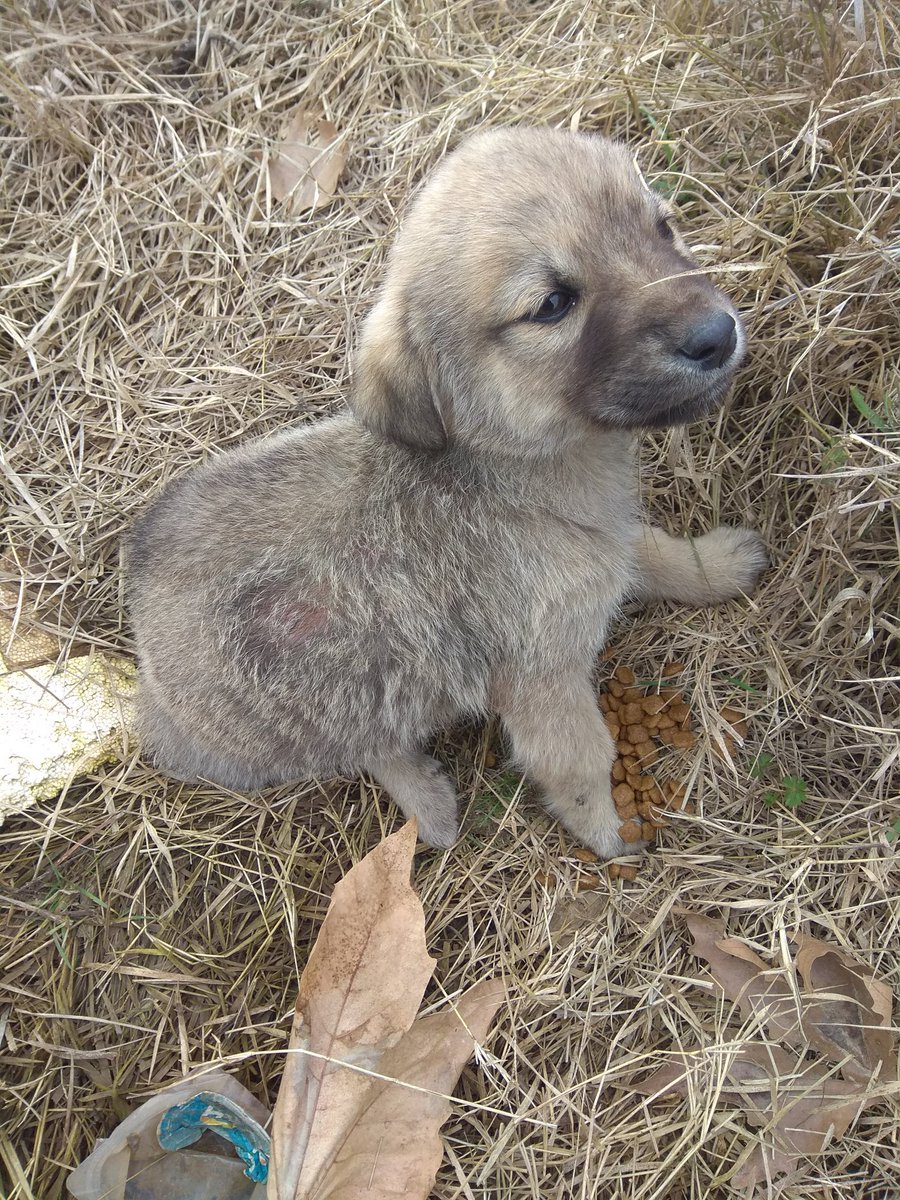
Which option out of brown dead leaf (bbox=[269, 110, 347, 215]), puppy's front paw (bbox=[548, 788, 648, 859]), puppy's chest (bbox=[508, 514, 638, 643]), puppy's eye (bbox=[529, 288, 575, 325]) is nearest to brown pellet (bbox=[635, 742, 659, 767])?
puppy's front paw (bbox=[548, 788, 648, 859])

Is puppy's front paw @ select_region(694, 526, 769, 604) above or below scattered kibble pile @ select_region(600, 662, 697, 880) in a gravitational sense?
above

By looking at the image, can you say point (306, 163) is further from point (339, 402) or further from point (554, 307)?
point (554, 307)

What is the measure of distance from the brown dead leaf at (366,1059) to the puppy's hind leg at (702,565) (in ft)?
3.98

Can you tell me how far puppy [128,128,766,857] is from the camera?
2.16m

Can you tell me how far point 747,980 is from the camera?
2.46 metres

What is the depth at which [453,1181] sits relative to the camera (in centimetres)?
242

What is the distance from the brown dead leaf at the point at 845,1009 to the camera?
226 centimetres

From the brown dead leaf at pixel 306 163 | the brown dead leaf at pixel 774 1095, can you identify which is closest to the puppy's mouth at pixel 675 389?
the brown dead leaf at pixel 774 1095

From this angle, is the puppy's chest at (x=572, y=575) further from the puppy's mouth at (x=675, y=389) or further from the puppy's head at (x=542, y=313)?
the puppy's mouth at (x=675, y=389)

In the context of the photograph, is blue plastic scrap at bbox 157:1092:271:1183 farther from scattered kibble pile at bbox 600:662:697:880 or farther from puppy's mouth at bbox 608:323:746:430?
puppy's mouth at bbox 608:323:746:430

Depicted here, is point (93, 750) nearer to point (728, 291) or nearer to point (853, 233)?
point (728, 291)

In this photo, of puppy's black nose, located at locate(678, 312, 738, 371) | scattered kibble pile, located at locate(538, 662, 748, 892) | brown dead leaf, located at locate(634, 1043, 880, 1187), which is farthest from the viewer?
scattered kibble pile, located at locate(538, 662, 748, 892)

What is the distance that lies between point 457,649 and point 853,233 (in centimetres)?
171

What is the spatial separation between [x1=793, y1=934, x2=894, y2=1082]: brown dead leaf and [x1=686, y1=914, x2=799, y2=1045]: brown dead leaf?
0.17 ft
